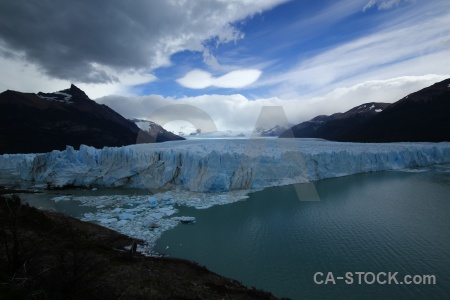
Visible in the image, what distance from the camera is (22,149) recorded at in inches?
2239

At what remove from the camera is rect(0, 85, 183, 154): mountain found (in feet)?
195

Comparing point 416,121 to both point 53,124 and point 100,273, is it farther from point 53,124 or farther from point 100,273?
point 53,124

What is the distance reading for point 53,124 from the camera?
6619 cm

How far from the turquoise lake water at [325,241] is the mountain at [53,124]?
58960 millimetres

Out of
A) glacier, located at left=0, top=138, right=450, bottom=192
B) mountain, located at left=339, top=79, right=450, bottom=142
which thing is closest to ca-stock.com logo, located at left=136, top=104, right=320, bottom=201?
glacier, located at left=0, top=138, right=450, bottom=192

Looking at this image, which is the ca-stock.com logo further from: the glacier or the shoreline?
the shoreline

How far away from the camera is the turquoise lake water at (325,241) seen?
8.42 metres

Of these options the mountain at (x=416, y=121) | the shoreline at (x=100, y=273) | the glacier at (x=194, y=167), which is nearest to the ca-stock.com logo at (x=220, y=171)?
the glacier at (x=194, y=167)

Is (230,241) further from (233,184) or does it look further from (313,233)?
(233,184)

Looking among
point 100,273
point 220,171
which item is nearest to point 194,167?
point 220,171

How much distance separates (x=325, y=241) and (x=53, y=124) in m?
73.0

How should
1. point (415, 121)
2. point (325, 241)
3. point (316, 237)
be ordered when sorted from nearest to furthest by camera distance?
point (325, 241)
point (316, 237)
point (415, 121)

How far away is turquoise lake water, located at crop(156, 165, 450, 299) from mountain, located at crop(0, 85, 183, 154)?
59.0 m

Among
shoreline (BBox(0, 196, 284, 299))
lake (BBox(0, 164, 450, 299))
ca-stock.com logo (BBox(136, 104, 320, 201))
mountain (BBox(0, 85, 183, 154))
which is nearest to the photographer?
shoreline (BBox(0, 196, 284, 299))
